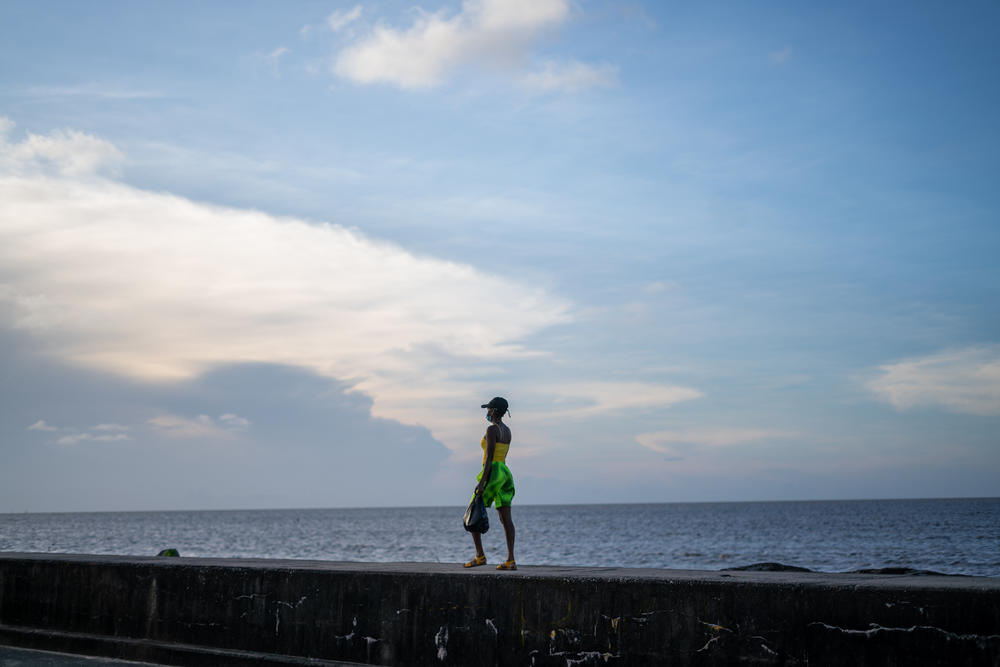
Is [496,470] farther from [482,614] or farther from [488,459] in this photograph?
[482,614]

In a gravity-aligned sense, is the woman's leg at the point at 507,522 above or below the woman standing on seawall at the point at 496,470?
below

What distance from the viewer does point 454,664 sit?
6305 mm

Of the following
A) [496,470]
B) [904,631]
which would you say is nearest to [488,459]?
[496,470]

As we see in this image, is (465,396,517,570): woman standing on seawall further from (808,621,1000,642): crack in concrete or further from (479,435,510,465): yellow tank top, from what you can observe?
(808,621,1000,642): crack in concrete

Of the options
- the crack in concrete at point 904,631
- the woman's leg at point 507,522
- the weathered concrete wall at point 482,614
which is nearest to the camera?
the crack in concrete at point 904,631

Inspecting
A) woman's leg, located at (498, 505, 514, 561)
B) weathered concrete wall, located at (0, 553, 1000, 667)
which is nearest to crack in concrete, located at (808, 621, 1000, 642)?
weathered concrete wall, located at (0, 553, 1000, 667)

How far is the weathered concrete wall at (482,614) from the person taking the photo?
4887 millimetres

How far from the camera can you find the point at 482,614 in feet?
20.5

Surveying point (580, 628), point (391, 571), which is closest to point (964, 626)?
point (580, 628)

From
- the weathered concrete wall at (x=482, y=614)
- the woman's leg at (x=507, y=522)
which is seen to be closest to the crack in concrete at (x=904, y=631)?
the weathered concrete wall at (x=482, y=614)

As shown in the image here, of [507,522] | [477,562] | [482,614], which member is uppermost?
[507,522]

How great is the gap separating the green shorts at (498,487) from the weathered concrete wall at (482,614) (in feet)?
2.04

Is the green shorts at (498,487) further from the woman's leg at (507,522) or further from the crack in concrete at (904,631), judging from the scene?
the crack in concrete at (904,631)

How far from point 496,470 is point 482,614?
55.9 inches
